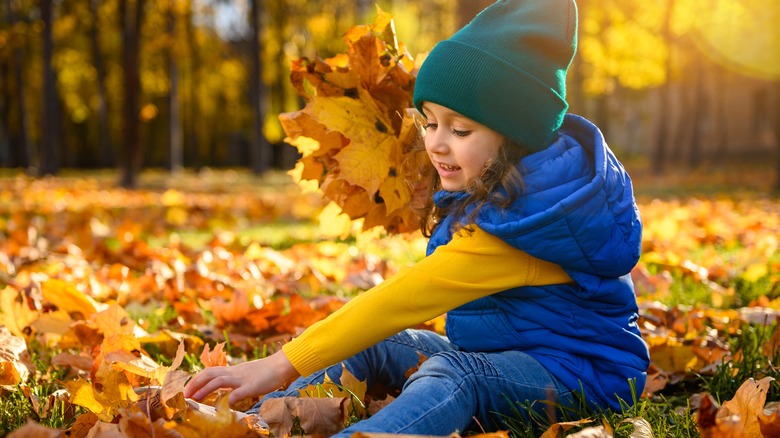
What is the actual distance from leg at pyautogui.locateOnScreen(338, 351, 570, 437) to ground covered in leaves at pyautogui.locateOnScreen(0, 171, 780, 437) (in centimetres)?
7

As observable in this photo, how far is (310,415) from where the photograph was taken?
67.7 inches

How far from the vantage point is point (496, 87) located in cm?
184

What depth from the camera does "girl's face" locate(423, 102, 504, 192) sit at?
1.89 m

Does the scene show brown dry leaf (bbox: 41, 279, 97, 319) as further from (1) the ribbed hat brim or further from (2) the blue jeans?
(1) the ribbed hat brim

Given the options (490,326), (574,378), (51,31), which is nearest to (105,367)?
(490,326)

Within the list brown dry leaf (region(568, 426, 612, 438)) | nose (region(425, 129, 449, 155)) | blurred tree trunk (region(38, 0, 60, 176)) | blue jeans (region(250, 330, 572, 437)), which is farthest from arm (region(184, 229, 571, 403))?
blurred tree trunk (region(38, 0, 60, 176))

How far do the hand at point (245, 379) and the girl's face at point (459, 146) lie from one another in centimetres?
62

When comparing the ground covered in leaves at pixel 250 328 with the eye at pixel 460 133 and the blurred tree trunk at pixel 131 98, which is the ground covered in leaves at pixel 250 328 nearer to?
the eye at pixel 460 133

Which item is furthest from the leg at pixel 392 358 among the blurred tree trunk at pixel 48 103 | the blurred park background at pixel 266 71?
the blurred tree trunk at pixel 48 103

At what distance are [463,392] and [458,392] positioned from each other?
17mm

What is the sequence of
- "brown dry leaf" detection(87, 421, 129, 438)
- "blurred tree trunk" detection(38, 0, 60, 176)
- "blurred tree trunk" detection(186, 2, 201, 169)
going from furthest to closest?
"blurred tree trunk" detection(186, 2, 201, 169), "blurred tree trunk" detection(38, 0, 60, 176), "brown dry leaf" detection(87, 421, 129, 438)

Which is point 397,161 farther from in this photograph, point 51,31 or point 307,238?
point 51,31

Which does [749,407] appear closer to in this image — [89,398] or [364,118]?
[364,118]

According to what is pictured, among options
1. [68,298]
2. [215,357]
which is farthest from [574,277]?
[68,298]
